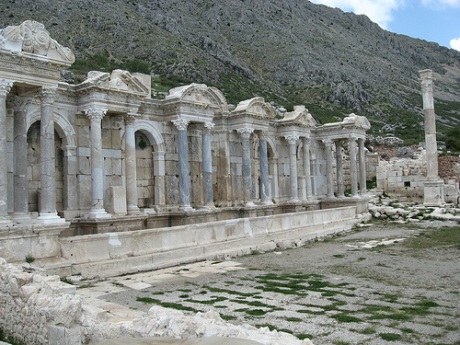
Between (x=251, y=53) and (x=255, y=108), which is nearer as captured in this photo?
(x=255, y=108)

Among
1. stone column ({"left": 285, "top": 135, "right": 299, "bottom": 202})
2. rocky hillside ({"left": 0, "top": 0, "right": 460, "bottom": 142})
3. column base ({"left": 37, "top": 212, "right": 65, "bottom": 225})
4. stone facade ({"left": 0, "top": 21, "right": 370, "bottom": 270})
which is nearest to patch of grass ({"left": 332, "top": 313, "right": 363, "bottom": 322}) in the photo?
stone facade ({"left": 0, "top": 21, "right": 370, "bottom": 270})

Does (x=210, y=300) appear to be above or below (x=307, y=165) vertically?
below

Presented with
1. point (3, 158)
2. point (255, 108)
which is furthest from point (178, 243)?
point (255, 108)

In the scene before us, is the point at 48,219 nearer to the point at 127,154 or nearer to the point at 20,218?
the point at 20,218

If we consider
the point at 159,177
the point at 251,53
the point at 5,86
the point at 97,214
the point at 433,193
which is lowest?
the point at 97,214

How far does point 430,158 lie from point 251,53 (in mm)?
43979

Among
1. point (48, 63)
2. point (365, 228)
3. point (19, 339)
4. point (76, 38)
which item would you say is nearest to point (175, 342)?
point (19, 339)

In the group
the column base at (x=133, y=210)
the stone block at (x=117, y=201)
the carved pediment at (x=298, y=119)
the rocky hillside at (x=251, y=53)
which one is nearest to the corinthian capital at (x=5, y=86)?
the stone block at (x=117, y=201)

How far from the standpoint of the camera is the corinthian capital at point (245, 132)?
2083cm

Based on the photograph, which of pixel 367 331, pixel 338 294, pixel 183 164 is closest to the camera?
pixel 367 331

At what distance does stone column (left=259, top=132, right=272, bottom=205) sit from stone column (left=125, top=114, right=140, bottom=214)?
22.6 ft

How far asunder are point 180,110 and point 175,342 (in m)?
13.5

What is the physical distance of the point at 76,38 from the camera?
48344 millimetres

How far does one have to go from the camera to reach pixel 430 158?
27609mm
